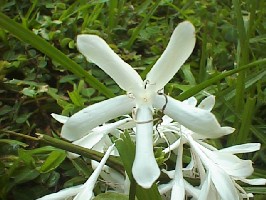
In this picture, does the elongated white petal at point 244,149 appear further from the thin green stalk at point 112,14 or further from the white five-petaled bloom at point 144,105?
the thin green stalk at point 112,14

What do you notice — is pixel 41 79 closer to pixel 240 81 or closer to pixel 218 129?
pixel 240 81

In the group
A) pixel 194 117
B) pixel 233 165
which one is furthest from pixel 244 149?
pixel 194 117

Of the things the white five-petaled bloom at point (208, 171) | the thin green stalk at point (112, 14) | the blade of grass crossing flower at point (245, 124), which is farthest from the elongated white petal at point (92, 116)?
the thin green stalk at point (112, 14)

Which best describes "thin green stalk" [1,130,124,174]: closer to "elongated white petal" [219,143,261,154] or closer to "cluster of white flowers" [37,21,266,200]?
"cluster of white flowers" [37,21,266,200]

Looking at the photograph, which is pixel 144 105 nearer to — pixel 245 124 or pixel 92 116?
pixel 92 116

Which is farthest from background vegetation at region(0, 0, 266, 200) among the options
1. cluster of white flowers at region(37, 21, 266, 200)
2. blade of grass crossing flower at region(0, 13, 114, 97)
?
cluster of white flowers at region(37, 21, 266, 200)

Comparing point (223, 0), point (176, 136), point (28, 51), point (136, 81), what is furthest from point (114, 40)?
point (136, 81)
